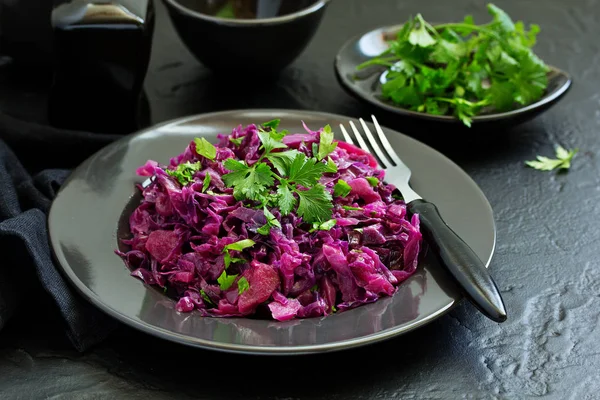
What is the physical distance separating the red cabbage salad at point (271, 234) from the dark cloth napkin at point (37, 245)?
19cm

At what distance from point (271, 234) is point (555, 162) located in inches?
53.3

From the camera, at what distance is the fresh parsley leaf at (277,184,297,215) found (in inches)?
83.6

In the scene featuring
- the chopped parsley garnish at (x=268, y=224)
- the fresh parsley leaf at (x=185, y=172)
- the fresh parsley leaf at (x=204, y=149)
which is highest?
the chopped parsley garnish at (x=268, y=224)

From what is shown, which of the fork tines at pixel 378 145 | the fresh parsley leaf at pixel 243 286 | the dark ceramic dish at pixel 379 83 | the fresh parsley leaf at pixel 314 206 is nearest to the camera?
the fresh parsley leaf at pixel 243 286

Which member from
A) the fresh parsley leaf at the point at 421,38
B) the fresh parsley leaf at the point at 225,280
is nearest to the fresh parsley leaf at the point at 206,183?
the fresh parsley leaf at the point at 225,280

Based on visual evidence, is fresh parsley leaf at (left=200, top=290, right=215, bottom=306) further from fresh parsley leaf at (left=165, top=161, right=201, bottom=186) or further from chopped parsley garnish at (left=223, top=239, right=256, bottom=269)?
fresh parsley leaf at (left=165, top=161, right=201, bottom=186)

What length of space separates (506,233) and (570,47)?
146 cm

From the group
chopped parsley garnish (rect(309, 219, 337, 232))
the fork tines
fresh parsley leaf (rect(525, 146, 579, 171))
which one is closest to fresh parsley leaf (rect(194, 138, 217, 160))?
chopped parsley garnish (rect(309, 219, 337, 232))

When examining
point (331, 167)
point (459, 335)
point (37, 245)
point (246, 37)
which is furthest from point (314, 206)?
point (246, 37)

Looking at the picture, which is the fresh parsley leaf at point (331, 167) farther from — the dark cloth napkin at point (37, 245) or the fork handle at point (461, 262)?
the dark cloth napkin at point (37, 245)

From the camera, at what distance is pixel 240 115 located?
277 centimetres

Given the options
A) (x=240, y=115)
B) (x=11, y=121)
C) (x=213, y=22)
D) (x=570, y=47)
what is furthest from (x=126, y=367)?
(x=570, y=47)

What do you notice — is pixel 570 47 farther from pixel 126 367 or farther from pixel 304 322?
pixel 126 367

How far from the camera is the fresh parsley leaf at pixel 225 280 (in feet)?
6.77
